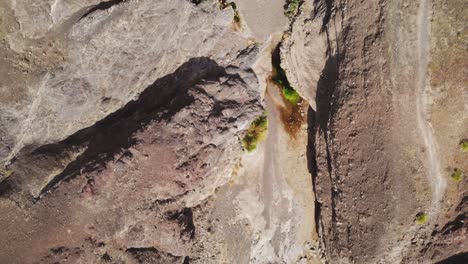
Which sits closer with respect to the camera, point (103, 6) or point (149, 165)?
point (149, 165)

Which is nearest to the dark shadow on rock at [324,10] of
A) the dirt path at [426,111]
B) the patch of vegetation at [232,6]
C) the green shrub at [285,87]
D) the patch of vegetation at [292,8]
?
the patch of vegetation at [292,8]

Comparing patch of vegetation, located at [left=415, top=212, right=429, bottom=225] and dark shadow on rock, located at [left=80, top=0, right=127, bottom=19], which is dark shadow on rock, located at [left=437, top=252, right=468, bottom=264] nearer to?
patch of vegetation, located at [left=415, top=212, right=429, bottom=225]

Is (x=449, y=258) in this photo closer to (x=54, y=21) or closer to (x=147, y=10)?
(x=147, y=10)

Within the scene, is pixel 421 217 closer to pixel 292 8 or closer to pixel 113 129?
pixel 292 8

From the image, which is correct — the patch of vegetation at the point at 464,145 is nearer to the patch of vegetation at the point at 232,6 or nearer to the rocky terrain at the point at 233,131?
the rocky terrain at the point at 233,131

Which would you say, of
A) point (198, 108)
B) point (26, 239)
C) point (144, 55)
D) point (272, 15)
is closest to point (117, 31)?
point (144, 55)

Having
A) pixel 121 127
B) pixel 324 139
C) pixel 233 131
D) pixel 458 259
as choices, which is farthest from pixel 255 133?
pixel 458 259
